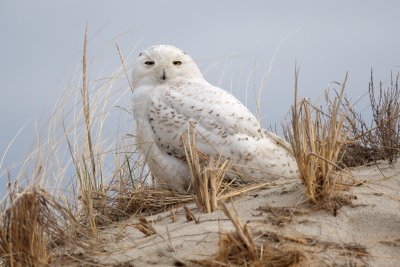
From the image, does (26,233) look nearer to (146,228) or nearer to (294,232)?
(146,228)

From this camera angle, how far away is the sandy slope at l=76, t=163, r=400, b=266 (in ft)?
9.37

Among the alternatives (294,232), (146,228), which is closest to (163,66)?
(146,228)

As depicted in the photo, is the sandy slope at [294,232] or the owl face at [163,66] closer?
the sandy slope at [294,232]

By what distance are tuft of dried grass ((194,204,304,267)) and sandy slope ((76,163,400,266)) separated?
0.10 meters

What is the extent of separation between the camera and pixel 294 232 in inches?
120

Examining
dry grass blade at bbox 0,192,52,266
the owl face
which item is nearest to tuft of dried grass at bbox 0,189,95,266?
dry grass blade at bbox 0,192,52,266

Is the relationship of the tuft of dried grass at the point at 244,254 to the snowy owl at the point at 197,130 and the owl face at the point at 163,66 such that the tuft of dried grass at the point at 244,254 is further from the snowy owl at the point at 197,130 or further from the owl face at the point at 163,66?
the owl face at the point at 163,66

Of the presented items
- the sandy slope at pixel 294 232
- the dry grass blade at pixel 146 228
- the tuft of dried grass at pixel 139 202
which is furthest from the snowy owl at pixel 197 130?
the dry grass blade at pixel 146 228

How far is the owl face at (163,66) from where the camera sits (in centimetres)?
Result: 496

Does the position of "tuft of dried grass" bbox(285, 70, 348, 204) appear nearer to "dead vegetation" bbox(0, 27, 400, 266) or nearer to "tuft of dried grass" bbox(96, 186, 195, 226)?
"dead vegetation" bbox(0, 27, 400, 266)

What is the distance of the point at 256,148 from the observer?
452 centimetres

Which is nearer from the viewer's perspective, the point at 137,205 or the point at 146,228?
the point at 146,228

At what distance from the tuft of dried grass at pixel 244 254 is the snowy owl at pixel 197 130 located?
5.25 ft

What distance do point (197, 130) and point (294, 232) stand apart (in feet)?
5.35
